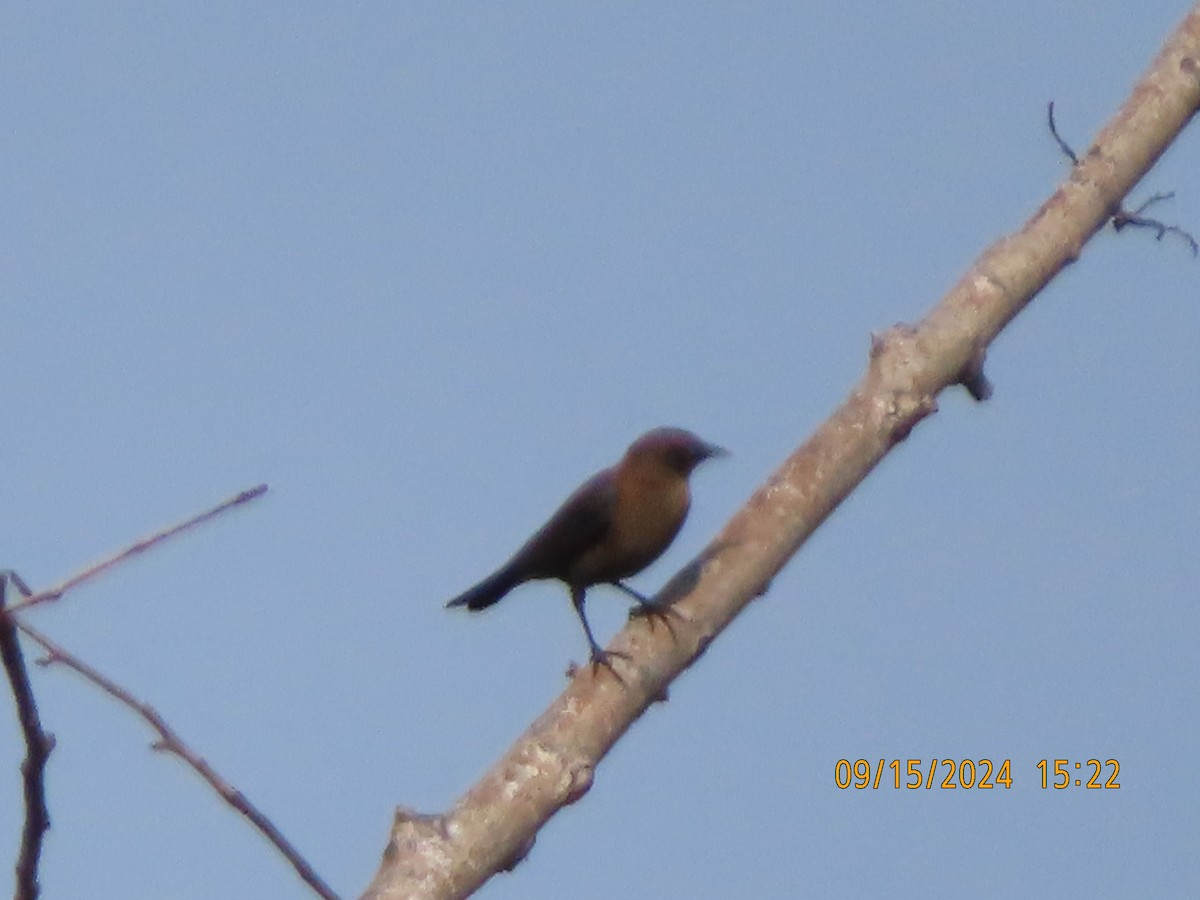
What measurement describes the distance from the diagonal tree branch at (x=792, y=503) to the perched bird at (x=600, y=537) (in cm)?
161

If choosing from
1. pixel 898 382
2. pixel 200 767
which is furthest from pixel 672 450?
pixel 200 767

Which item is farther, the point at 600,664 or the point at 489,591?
the point at 489,591

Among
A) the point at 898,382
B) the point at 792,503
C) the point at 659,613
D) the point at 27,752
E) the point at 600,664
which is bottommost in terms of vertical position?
the point at 27,752

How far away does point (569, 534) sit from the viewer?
5996mm

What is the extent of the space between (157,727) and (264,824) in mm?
203

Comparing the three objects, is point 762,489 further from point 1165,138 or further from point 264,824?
point 264,824

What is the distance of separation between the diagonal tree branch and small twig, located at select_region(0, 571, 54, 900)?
1.19 metres

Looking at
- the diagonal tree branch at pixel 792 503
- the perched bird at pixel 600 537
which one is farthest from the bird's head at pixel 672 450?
the diagonal tree branch at pixel 792 503

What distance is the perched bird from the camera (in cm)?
597

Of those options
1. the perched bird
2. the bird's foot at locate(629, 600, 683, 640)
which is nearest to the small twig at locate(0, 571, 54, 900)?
the bird's foot at locate(629, 600, 683, 640)

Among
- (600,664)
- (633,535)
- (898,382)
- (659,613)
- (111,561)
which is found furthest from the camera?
(633,535)

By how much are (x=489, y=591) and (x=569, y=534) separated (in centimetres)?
33

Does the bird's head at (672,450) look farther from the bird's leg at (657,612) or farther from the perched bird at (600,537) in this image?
the bird's leg at (657,612)

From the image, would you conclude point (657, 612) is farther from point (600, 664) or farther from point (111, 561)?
point (111, 561)
